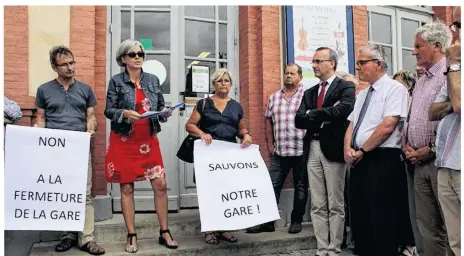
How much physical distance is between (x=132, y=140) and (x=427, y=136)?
7.93 feet

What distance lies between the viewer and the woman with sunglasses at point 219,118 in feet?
13.8

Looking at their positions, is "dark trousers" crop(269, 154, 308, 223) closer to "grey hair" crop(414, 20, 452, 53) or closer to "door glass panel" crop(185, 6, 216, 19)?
"grey hair" crop(414, 20, 452, 53)

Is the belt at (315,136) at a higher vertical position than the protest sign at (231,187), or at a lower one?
higher

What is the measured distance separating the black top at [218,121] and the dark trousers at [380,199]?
126 centimetres

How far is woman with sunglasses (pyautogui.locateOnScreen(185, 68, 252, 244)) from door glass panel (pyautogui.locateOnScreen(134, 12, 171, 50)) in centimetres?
154

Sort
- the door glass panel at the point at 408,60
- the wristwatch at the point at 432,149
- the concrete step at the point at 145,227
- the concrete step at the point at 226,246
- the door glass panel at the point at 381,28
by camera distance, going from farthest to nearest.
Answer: the door glass panel at the point at 408,60 → the door glass panel at the point at 381,28 → the concrete step at the point at 145,227 → the concrete step at the point at 226,246 → the wristwatch at the point at 432,149

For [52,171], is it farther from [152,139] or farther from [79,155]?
[152,139]

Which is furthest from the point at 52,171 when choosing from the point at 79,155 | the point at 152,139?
the point at 152,139

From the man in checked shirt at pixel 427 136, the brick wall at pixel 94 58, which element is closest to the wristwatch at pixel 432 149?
the man in checked shirt at pixel 427 136

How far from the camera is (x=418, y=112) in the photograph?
3305 mm

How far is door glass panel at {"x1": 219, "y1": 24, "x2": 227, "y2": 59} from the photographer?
579 centimetres

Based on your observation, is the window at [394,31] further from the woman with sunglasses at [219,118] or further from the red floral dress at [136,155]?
the red floral dress at [136,155]

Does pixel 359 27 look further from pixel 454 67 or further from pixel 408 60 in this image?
pixel 454 67

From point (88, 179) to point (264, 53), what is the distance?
2.63 m
